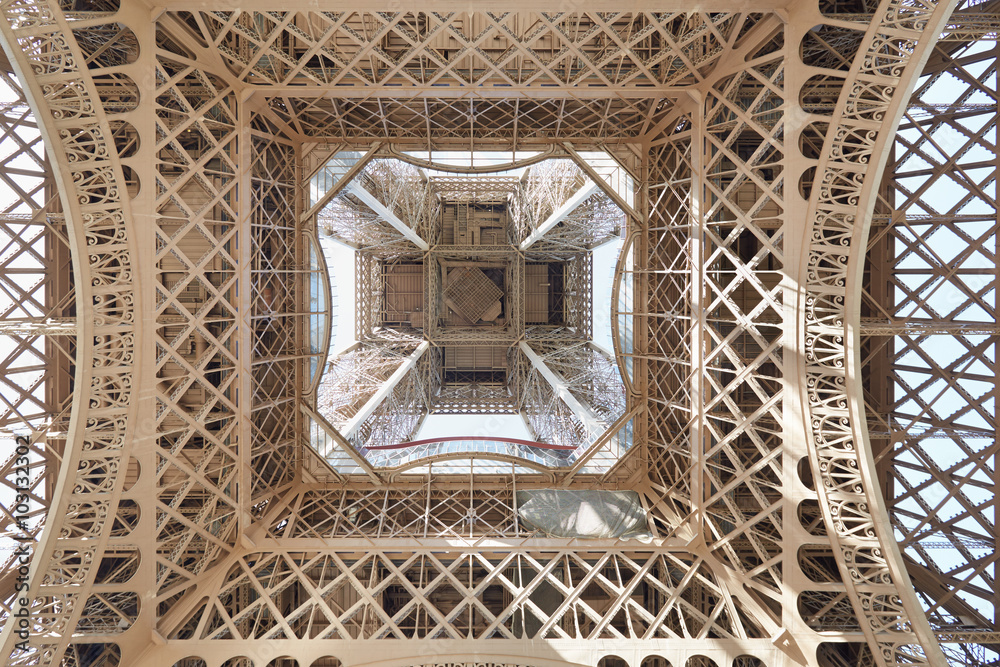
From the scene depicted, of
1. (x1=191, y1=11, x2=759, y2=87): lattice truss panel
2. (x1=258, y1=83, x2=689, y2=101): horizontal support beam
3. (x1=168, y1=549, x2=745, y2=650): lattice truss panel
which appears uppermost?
(x1=191, y1=11, x2=759, y2=87): lattice truss panel

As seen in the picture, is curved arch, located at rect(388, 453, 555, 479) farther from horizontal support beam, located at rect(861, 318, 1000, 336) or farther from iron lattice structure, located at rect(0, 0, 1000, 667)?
horizontal support beam, located at rect(861, 318, 1000, 336)

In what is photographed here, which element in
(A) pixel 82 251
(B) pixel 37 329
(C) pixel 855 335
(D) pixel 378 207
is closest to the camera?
(A) pixel 82 251

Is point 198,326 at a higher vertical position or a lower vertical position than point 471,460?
higher

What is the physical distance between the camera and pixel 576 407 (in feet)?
51.1

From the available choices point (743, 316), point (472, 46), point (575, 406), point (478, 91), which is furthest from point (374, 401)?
point (743, 316)

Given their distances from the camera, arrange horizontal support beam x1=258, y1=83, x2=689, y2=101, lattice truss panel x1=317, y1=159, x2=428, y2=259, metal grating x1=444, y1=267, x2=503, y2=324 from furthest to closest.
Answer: metal grating x1=444, y1=267, x2=503, y2=324
lattice truss panel x1=317, y1=159, x2=428, y2=259
horizontal support beam x1=258, y1=83, x2=689, y2=101

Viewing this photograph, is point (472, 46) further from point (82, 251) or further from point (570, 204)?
point (82, 251)

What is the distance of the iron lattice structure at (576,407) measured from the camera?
807 cm

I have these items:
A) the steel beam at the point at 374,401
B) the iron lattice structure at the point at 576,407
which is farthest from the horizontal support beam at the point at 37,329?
the steel beam at the point at 374,401

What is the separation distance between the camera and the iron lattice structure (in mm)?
8070

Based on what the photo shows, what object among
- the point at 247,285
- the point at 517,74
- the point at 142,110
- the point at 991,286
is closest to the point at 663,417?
the point at 991,286

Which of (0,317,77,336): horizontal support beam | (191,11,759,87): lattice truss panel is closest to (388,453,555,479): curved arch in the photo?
(0,317,77,336): horizontal support beam

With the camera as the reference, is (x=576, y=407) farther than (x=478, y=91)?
Yes

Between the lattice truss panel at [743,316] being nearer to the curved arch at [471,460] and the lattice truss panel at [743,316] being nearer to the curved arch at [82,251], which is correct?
the curved arch at [471,460]
